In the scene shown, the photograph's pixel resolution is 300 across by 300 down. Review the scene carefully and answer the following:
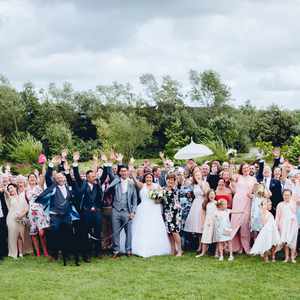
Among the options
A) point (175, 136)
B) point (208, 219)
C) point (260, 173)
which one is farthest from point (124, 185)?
point (175, 136)

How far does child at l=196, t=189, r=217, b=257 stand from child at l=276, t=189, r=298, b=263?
123cm

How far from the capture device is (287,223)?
853 centimetres

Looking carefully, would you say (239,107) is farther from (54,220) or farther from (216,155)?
(54,220)

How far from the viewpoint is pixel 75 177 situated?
30.3 ft

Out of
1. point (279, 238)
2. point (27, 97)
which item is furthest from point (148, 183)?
point (27, 97)

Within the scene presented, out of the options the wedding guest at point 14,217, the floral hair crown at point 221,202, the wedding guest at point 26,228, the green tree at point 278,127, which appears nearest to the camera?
the floral hair crown at point 221,202

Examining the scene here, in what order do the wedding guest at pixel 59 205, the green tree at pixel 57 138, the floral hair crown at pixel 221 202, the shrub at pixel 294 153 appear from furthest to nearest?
the green tree at pixel 57 138, the shrub at pixel 294 153, the floral hair crown at pixel 221 202, the wedding guest at pixel 59 205

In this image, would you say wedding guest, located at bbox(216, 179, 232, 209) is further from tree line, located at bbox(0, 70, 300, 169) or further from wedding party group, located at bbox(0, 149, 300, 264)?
tree line, located at bbox(0, 70, 300, 169)

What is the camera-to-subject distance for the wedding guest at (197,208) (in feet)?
30.7

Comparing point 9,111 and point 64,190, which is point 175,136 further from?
point 64,190

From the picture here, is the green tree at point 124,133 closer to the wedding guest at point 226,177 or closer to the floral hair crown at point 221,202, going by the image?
the wedding guest at point 226,177

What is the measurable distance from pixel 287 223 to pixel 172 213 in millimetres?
2224

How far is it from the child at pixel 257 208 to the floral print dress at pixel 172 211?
1.45 metres

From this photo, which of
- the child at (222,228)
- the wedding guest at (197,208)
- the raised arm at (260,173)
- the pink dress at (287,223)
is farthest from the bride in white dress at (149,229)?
the pink dress at (287,223)
